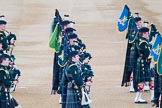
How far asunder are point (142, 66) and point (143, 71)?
147 millimetres

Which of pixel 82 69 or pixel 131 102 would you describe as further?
pixel 131 102

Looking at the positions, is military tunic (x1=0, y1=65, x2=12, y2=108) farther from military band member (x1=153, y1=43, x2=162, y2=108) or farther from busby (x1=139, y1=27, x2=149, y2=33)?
busby (x1=139, y1=27, x2=149, y2=33)

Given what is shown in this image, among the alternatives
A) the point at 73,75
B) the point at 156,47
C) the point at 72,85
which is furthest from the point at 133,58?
the point at 73,75

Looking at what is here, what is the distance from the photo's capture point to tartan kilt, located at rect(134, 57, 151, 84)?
16.0m

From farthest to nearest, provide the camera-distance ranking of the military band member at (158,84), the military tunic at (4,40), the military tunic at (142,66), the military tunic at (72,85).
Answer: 1. the military tunic at (4,40)
2. the military tunic at (142,66)
3. the military band member at (158,84)
4. the military tunic at (72,85)

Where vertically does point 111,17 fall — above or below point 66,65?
above

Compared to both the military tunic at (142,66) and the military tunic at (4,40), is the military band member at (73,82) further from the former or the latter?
the military tunic at (4,40)

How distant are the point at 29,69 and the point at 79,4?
17609 mm

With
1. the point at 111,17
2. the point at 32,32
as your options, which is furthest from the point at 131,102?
the point at 111,17

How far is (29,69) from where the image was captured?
20953mm

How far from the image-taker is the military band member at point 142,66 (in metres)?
15.9

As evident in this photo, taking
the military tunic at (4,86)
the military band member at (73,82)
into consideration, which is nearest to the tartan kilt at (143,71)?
the military band member at (73,82)

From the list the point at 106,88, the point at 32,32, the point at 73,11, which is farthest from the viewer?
the point at 73,11

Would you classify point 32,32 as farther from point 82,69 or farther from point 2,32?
point 82,69
